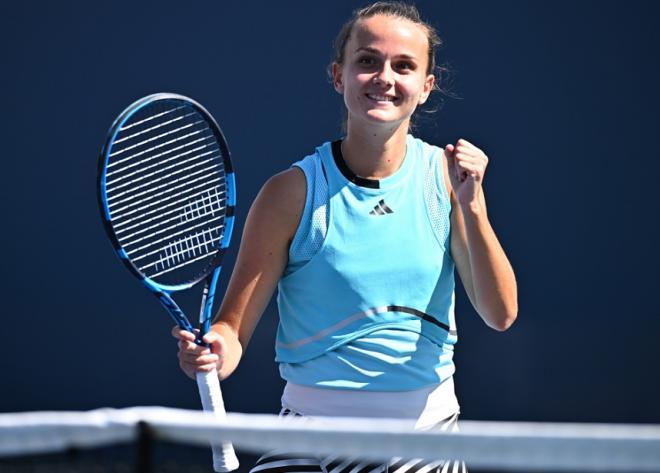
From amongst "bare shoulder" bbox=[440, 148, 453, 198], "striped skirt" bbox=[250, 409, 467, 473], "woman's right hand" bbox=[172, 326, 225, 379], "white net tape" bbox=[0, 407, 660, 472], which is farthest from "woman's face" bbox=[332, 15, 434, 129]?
"white net tape" bbox=[0, 407, 660, 472]

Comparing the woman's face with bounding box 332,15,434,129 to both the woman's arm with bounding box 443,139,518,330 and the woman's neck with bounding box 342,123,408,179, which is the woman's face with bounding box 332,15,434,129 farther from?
the woman's arm with bounding box 443,139,518,330

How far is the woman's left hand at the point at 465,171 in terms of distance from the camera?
284cm

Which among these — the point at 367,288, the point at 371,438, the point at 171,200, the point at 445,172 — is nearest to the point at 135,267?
the point at 367,288

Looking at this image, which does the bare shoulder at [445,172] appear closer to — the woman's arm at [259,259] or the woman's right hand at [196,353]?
the woman's arm at [259,259]

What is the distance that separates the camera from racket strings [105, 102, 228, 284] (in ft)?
10.6

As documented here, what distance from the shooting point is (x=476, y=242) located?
2861 mm

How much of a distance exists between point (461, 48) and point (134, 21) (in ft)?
4.61

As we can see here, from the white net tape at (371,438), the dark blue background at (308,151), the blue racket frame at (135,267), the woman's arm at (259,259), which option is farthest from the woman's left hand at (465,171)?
the dark blue background at (308,151)

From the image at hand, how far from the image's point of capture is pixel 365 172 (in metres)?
2.99

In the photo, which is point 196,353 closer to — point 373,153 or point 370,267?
point 370,267

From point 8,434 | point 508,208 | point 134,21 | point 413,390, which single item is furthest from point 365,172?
point 134,21

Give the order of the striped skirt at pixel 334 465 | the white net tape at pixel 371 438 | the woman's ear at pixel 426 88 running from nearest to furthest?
the white net tape at pixel 371 438 → the striped skirt at pixel 334 465 → the woman's ear at pixel 426 88

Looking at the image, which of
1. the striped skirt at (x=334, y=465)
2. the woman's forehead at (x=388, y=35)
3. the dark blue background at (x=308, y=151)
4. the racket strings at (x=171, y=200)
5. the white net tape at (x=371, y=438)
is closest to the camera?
the white net tape at (x=371, y=438)

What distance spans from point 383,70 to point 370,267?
0.45 metres
